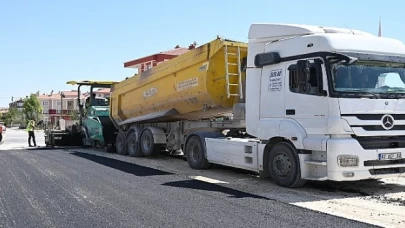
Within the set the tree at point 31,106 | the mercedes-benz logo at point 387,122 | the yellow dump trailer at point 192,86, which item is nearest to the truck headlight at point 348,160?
the mercedes-benz logo at point 387,122

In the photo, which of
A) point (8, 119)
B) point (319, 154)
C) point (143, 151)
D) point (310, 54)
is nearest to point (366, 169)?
point (319, 154)

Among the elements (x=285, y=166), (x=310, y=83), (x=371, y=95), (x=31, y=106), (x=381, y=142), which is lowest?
(x=285, y=166)

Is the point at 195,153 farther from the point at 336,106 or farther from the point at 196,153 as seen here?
the point at 336,106

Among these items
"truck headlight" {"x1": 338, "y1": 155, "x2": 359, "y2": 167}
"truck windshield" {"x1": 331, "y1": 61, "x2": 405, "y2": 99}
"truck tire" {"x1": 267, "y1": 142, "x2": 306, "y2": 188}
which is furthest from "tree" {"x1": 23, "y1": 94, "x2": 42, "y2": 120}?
"truck headlight" {"x1": 338, "y1": 155, "x2": 359, "y2": 167}

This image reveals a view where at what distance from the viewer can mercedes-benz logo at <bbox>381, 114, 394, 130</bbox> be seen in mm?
7070

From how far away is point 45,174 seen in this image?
367 inches

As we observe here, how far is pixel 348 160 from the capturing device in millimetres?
6859

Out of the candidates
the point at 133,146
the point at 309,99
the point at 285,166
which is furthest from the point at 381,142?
the point at 133,146

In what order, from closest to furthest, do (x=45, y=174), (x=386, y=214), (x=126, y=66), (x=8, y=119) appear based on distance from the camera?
(x=386, y=214) < (x=45, y=174) < (x=126, y=66) < (x=8, y=119)

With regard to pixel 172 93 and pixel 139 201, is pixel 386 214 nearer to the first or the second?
pixel 139 201

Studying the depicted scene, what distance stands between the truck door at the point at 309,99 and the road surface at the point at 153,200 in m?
1.15

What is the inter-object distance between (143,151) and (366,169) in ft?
25.3

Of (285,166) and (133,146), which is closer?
(285,166)

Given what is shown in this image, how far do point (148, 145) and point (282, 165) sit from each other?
617cm
